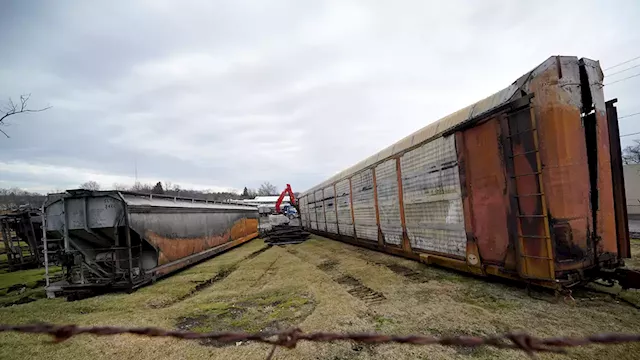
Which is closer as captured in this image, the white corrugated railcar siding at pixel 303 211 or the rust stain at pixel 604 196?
the rust stain at pixel 604 196

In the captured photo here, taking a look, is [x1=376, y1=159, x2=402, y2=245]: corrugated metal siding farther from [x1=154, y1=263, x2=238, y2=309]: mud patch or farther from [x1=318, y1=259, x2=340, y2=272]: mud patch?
[x1=154, y1=263, x2=238, y2=309]: mud patch

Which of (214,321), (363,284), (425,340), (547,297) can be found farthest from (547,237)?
(214,321)

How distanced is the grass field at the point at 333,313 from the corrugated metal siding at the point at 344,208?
4.86 meters

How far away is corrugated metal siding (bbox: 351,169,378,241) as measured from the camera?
10.7 m

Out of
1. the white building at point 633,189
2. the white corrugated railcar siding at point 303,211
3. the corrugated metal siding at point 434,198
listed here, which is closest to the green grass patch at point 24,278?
the corrugated metal siding at point 434,198

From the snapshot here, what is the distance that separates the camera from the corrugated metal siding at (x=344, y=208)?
1309 centimetres

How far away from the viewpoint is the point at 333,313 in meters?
5.01

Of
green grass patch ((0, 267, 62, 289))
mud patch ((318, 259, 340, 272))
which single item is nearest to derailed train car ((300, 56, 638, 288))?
mud patch ((318, 259, 340, 272))

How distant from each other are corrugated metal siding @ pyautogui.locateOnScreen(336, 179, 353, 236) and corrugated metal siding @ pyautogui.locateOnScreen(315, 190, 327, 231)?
311 centimetres

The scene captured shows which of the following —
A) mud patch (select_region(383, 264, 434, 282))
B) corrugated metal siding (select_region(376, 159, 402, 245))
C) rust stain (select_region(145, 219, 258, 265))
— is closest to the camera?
mud patch (select_region(383, 264, 434, 282))

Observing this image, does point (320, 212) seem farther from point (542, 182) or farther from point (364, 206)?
point (542, 182)

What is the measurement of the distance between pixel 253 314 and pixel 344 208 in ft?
28.7

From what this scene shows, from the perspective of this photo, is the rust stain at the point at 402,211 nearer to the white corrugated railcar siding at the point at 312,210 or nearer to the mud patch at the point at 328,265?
the mud patch at the point at 328,265

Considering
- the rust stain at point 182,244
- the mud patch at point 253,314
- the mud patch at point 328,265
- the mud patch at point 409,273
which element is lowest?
the mud patch at point 328,265
